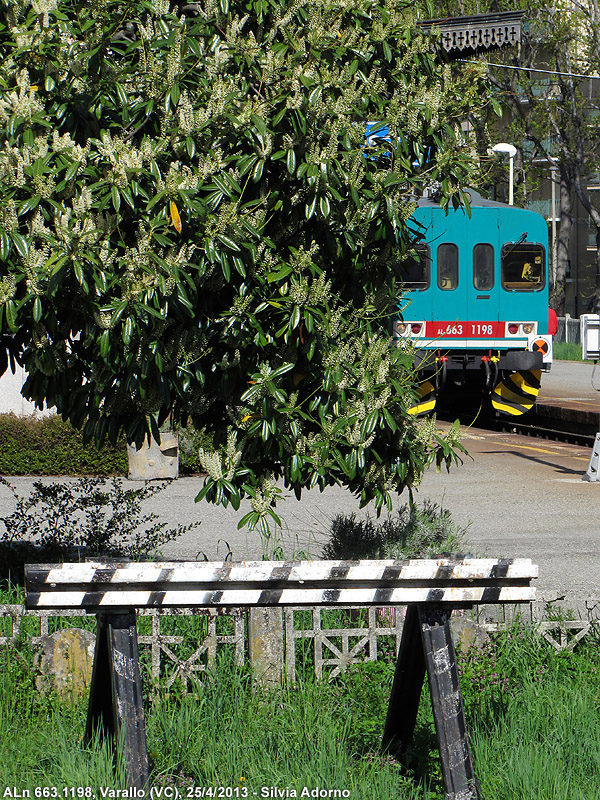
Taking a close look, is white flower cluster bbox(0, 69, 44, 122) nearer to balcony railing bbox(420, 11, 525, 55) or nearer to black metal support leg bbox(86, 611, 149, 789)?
black metal support leg bbox(86, 611, 149, 789)

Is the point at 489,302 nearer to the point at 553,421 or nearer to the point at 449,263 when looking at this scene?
the point at 449,263

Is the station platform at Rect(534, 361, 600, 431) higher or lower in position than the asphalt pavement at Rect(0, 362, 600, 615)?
higher

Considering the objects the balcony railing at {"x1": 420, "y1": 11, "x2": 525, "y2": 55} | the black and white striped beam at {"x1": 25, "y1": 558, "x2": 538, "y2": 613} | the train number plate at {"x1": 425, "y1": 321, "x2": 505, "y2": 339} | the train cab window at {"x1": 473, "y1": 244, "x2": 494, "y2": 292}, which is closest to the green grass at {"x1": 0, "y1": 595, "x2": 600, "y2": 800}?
the black and white striped beam at {"x1": 25, "y1": 558, "x2": 538, "y2": 613}

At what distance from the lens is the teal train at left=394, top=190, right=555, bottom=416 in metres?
17.4

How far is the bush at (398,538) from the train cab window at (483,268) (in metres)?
11.3

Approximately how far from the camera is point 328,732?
4.22 metres

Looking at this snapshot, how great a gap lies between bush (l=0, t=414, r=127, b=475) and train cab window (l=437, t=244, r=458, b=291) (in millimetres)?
6788

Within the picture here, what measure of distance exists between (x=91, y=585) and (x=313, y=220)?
1.88 meters

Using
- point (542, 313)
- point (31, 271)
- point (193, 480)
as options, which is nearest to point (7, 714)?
point (31, 271)

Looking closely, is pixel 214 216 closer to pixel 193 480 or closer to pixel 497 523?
pixel 497 523

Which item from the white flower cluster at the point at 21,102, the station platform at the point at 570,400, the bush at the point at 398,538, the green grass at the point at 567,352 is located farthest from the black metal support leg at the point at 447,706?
the green grass at the point at 567,352

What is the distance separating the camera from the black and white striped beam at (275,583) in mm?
3605

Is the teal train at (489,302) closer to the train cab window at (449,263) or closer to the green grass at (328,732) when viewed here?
the train cab window at (449,263)

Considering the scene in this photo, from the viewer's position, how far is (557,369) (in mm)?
32594
